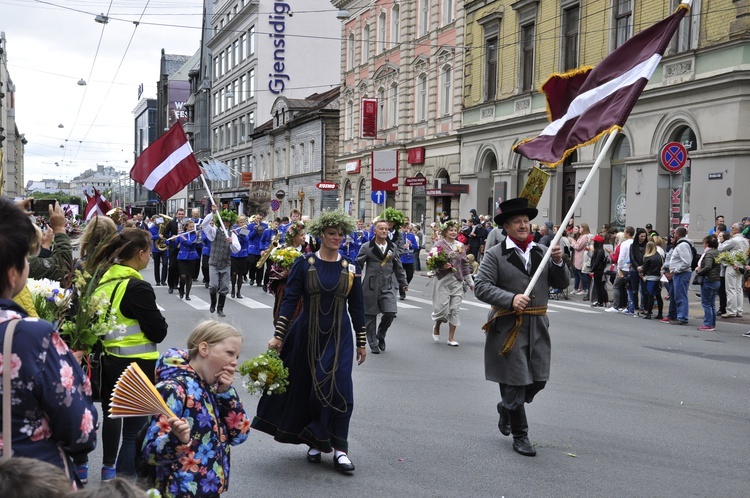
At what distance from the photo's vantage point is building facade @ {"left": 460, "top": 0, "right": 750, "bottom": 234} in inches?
864

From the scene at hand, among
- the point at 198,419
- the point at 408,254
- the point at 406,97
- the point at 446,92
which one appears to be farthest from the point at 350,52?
the point at 198,419

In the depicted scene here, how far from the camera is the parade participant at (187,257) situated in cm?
1950

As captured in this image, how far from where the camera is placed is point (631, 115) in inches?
1011

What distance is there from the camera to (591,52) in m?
28.2

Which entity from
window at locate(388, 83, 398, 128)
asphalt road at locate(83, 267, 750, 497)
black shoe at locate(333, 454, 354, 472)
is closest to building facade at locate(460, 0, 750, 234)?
window at locate(388, 83, 398, 128)

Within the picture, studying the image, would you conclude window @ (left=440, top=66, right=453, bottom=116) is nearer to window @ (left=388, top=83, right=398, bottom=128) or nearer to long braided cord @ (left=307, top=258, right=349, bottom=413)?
window @ (left=388, top=83, right=398, bottom=128)

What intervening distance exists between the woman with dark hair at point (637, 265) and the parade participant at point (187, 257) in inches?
384

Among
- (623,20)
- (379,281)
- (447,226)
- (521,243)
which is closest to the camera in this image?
(521,243)

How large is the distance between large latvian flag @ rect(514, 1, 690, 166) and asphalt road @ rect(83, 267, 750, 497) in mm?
2582

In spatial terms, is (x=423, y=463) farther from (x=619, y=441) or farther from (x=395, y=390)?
(x=395, y=390)

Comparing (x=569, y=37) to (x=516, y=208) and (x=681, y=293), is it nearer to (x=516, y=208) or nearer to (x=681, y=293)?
(x=681, y=293)

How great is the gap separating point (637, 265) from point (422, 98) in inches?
980

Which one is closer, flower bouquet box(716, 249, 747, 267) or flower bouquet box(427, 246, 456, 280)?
flower bouquet box(427, 246, 456, 280)

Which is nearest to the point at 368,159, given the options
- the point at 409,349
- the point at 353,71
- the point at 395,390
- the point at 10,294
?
the point at 353,71
